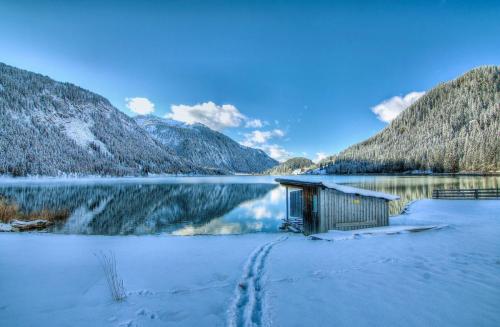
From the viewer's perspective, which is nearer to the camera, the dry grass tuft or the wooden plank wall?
the wooden plank wall

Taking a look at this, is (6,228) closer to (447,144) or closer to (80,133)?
(447,144)

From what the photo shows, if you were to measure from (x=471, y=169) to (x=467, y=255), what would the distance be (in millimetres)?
126389

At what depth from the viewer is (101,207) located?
31391mm

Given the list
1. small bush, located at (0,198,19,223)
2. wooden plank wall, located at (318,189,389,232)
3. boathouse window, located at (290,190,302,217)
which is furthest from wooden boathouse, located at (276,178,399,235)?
small bush, located at (0,198,19,223)

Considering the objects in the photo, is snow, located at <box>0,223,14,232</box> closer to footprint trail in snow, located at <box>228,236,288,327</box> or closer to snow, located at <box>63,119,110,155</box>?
footprint trail in snow, located at <box>228,236,288,327</box>

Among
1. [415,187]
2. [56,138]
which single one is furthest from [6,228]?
[56,138]

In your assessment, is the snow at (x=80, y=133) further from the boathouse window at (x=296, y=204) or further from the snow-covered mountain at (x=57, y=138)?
the boathouse window at (x=296, y=204)

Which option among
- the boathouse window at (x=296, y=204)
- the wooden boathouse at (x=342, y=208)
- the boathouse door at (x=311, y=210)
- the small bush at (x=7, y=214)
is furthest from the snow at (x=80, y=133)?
the wooden boathouse at (x=342, y=208)

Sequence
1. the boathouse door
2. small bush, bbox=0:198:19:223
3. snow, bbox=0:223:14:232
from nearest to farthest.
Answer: the boathouse door < snow, bbox=0:223:14:232 < small bush, bbox=0:198:19:223

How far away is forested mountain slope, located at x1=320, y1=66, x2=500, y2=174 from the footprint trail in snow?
126706 millimetres

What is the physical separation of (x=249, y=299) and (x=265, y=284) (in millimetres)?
1036

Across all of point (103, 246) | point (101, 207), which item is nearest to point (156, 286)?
point (103, 246)

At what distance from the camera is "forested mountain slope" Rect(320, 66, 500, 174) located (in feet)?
352

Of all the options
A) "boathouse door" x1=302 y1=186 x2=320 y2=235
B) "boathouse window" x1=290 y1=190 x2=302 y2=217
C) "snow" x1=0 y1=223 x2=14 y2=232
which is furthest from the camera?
"boathouse window" x1=290 y1=190 x2=302 y2=217
